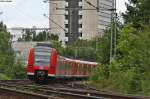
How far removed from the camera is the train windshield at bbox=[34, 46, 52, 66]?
41.2 m

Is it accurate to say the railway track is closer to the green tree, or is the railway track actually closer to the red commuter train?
the red commuter train

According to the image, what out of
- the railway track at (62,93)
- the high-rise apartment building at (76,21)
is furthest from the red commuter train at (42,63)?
the high-rise apartment building at (76,21)

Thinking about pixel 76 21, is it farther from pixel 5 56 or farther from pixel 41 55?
pixel 41 55

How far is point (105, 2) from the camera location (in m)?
68.2

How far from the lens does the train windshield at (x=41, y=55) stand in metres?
41.2

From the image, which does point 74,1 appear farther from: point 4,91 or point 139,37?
point 4,91

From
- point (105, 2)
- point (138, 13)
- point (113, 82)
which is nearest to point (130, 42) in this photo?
point (113, 82)

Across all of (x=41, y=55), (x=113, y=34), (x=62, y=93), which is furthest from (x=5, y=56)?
(x=62, y=93)

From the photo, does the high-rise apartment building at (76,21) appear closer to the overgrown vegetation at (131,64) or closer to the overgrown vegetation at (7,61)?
the overgrown vegetation at (7,61)

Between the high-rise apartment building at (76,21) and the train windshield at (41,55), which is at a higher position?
the high-rise apartment building at (76,21)

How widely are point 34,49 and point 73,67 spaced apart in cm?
1162

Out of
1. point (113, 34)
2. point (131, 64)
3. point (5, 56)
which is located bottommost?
point (5, 56)

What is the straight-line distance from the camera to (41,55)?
41156 mm

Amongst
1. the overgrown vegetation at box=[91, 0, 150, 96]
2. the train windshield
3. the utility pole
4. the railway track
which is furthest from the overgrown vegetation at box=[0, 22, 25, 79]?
the railway track
